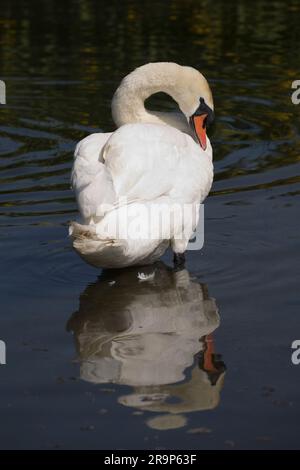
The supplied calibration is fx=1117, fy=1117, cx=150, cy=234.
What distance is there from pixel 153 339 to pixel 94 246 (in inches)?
26.0

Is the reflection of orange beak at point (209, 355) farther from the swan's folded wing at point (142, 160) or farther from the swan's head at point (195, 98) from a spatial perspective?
the swan's head at point (195, 98)

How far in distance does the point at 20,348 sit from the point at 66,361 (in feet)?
1.01

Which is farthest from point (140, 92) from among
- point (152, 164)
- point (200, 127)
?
point (152, 164)

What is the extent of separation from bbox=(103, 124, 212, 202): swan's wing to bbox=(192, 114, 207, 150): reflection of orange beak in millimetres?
303

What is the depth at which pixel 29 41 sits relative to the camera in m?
15.7

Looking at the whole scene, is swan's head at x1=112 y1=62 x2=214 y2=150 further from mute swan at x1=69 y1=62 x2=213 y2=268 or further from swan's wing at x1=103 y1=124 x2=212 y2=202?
swan's wing at x1=103 y1=124 x2=212 y2=202

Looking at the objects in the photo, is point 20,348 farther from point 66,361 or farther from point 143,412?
point 143,412

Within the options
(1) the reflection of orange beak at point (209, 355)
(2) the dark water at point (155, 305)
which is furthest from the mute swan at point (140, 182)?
(1) the reflection of orange beak at point (209, 355)

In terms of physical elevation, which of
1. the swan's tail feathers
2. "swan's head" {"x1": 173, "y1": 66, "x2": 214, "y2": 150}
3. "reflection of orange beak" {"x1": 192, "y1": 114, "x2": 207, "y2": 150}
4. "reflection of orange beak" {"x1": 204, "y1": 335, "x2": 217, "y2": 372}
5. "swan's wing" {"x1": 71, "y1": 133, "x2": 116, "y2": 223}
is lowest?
"reflection of orange beak" {"x1": 204, "y1": 335, "x2": 217, "y2": 372}

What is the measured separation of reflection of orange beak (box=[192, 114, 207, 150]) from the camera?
7427 mm

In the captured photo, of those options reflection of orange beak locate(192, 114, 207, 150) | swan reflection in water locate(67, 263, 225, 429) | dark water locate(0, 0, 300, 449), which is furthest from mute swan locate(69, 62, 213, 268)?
dark water locate(0, 0, 300, 449)

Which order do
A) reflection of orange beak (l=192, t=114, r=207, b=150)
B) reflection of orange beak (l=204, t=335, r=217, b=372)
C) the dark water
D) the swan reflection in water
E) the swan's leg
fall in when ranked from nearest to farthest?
the dark water, the swan reflection in water, reflection of orange beak (l=204, t=335, r=217, b=372), the swan's leg, reflection of orange beak (l=192, t=114, r=207, b=150)

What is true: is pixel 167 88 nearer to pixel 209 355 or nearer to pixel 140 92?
pixel 140 92

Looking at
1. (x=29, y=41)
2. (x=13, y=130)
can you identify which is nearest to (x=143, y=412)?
(x=13, y=130)
